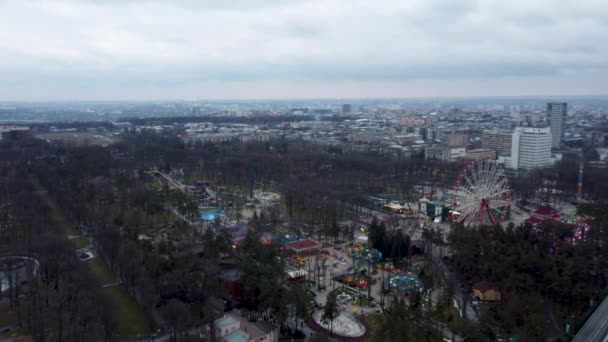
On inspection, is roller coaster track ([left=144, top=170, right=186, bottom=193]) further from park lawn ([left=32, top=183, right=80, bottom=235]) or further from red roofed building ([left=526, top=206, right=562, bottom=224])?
red roofed building ([left=526, top=206, right=562, bottom=224])

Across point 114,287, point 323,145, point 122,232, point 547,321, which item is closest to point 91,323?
point 114,287

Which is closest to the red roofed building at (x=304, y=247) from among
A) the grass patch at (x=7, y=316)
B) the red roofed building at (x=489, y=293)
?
the red roofed building at (x=489, y=293)

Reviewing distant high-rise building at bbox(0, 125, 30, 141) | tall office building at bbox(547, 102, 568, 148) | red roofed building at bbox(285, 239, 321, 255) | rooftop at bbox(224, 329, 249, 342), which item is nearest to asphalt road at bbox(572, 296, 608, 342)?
rooftop at bbox(224, 329, 249, 342)

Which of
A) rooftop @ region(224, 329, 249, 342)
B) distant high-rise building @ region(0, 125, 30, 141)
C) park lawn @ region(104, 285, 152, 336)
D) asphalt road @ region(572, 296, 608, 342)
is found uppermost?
distant high-rise building @ region(0, 125, 30, 141)

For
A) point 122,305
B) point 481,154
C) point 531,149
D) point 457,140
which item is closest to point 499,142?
point 457,140

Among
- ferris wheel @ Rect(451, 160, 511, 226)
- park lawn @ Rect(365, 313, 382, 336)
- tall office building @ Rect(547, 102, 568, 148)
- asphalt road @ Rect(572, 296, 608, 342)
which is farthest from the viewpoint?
tall office building @ Rect(547, 102, 568, 148)

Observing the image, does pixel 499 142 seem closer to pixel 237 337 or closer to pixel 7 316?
pixel 237 337

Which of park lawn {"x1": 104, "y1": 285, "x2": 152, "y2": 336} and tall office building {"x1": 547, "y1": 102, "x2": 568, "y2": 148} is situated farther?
tall office building {"x1": 547, "y1": 102, "x2": 568, "y2": 148}
